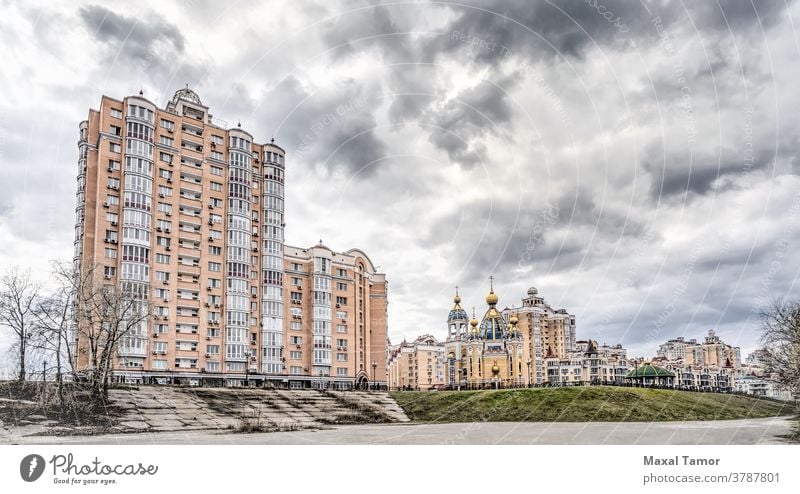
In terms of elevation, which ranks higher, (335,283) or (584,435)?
(335,283)

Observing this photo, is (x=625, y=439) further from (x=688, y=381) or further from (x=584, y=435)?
(x=688, y=381)

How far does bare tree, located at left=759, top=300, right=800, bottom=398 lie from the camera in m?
34.6

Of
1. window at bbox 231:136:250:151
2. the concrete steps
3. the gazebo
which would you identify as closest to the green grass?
the concrete steps

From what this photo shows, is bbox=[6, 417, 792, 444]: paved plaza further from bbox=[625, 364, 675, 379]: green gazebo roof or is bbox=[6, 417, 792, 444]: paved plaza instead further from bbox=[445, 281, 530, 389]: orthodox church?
bbox=[625, 364, 675, 379]: green gazebo roof

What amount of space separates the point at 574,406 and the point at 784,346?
1609 cm

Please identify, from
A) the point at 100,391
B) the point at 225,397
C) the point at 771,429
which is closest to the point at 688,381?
the point at 771,429

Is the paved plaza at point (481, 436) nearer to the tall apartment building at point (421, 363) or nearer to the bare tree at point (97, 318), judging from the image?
the bare tree at point (97, 318)

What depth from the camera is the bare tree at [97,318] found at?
3925 cm

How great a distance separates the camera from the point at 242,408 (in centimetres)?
4253

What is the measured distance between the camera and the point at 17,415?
32562mm

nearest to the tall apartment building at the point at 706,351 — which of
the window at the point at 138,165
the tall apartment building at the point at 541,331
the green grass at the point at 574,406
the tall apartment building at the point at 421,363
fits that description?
the tall apartment building at the point at 541,331

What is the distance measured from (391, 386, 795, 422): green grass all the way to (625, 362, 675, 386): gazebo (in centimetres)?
1616
